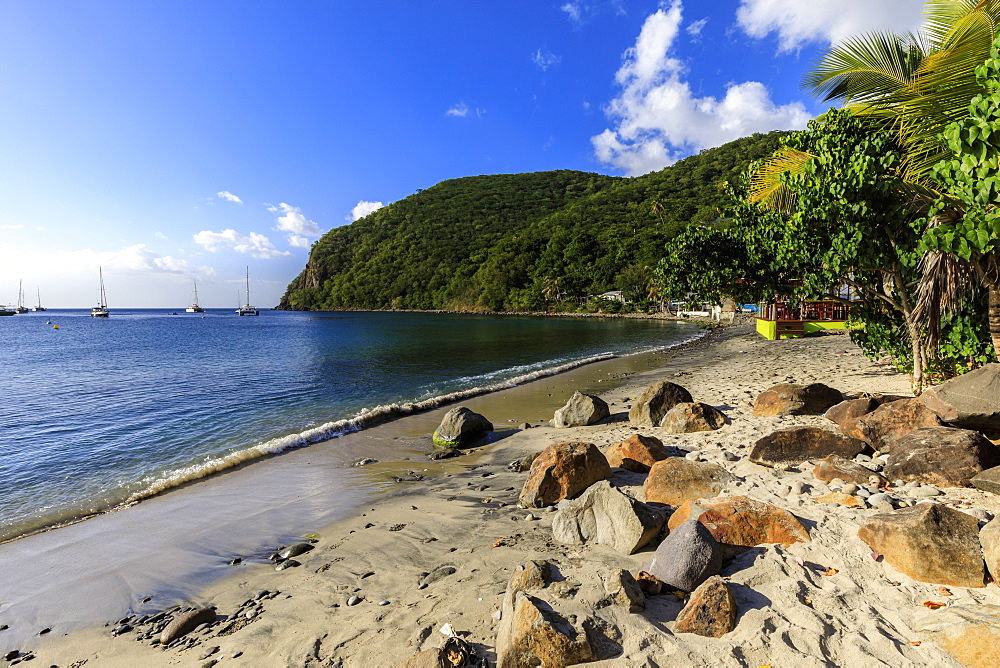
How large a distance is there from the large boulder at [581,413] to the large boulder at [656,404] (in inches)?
29.2

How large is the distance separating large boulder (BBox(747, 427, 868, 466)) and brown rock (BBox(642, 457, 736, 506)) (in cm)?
93

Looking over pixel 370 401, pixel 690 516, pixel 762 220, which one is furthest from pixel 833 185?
pixel 370 401

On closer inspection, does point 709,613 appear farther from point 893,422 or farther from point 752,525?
point 893,422

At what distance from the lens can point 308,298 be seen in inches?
7441

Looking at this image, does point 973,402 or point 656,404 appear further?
point 656,404

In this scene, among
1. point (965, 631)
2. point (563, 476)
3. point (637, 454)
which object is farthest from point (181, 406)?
point (965, 631)

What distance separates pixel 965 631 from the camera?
3.05 m

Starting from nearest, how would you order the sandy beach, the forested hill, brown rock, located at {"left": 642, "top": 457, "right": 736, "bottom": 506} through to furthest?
the sandy beach
brown rock, located at {"left": 642, "top": 457, "right": 736, "bottom": 506}
the forested hill

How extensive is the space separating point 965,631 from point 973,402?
4.65 meters

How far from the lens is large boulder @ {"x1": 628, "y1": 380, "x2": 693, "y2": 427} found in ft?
34.4

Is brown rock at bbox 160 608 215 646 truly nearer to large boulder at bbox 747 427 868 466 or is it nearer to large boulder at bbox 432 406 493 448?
large boulder at bbox 432 406 493 448

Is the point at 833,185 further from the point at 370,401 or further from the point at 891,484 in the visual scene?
the point at 370,401

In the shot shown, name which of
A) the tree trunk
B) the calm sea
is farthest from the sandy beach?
the tree trunk

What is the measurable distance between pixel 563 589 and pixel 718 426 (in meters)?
6.29
